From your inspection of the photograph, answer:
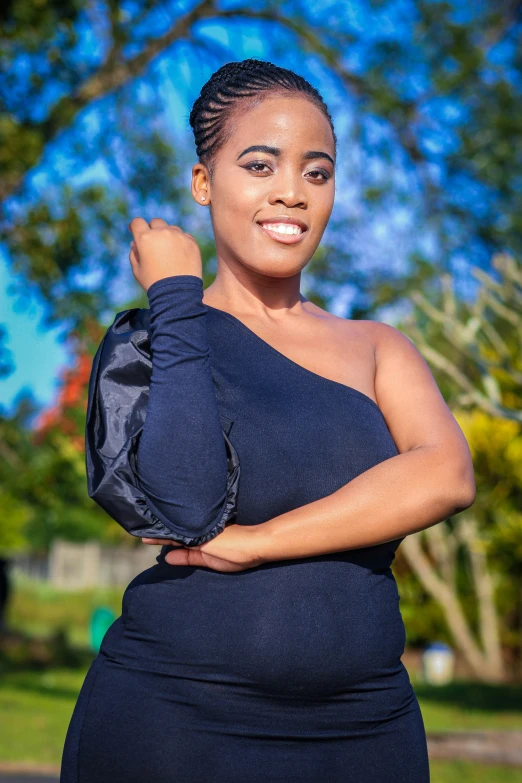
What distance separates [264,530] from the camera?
5.07 ft

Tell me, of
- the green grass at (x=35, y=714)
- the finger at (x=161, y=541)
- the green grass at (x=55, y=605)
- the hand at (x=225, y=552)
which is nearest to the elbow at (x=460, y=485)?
the hand at (x=225, y=552)

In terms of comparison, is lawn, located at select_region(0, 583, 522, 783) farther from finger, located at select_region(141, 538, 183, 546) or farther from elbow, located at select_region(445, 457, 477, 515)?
finger, located at select_region(141, 538, 183, 546)

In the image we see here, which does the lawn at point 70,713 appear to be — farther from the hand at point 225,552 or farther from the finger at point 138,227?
the finger at point 138,227

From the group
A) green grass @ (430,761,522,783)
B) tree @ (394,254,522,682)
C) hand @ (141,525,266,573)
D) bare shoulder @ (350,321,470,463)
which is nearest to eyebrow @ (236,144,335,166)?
bare shoulder @ (350,321,470,463)

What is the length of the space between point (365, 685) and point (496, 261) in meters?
5.75

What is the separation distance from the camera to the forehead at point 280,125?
1715 millimetres

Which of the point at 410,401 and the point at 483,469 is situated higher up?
the point at 483,469

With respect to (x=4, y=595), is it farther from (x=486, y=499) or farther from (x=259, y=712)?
(x=259, y=712)

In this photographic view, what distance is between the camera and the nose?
1.71 m

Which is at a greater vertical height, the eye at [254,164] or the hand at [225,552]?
the eye at [254,164]

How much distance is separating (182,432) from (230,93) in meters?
0.65

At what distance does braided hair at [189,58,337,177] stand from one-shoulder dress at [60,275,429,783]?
1.22 feet

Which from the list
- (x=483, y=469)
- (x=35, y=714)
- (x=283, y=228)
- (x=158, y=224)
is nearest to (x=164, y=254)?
(x=158, y=224)

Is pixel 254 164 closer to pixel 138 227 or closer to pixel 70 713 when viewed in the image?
pixel 138 227
